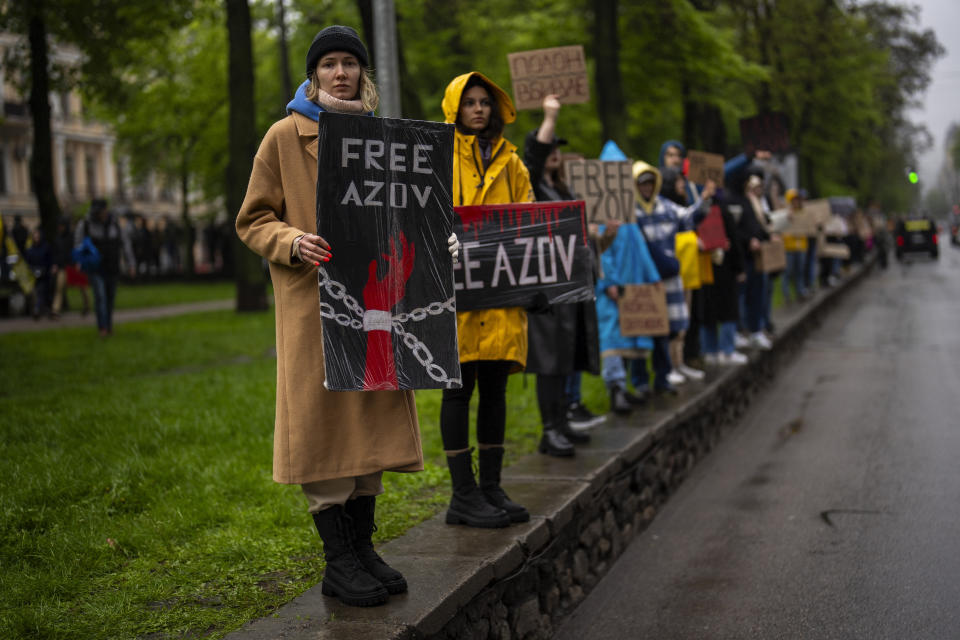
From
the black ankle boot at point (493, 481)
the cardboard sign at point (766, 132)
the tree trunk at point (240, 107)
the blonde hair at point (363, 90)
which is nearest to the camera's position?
the blonde hair at point (363, 90)

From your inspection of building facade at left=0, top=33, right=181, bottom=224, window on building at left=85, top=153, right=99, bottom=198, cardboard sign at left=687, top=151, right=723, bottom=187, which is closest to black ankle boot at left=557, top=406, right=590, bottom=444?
cardboard sign at left=687, top=151, right=723, bottom=187

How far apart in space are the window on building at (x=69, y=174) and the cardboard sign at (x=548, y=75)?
60164 millimetres

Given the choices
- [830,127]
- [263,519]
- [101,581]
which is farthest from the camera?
[830,127]

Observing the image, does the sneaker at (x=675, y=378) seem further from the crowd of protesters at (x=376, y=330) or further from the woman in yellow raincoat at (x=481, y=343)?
the woman in yellow raincoat at (x=481, y=343)

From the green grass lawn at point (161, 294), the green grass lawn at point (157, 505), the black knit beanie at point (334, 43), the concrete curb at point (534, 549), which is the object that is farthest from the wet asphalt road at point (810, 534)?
the green grass lawn at point (161, 294)

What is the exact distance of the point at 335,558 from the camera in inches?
159

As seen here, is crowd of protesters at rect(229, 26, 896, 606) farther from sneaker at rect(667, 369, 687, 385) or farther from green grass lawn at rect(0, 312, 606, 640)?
sneaker at rect(667, 369, 687, 385)

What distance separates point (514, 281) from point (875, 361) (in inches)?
410

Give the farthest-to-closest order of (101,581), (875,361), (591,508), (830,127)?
(830,127) → (875,361) → (591,508) → (101,581)

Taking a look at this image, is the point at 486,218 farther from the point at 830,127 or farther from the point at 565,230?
the point at 830,127

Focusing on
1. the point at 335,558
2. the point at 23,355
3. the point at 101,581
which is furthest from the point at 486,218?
the point at 23,355

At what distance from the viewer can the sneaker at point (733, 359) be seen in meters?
11.4

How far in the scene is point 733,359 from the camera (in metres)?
11.7

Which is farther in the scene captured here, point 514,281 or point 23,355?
point 23,355
